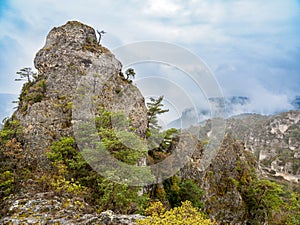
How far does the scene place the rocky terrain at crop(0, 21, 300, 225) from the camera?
13805 mm

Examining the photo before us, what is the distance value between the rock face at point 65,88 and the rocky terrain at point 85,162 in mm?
89

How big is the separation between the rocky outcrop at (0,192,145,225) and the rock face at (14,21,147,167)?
873 cm

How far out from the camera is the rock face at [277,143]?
272ft

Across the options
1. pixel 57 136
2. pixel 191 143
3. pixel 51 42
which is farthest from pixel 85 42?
pixel 191 143

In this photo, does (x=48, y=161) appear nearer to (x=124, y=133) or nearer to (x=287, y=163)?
(x=124, y=133)

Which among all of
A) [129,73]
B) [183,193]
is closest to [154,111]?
[129,73]

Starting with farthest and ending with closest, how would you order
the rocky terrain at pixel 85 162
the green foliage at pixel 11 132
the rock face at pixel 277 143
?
1. the rock face at pixel 277 143
2. the green foliage at pixel 11 132
3. the rocky terrain at pixel 85 162

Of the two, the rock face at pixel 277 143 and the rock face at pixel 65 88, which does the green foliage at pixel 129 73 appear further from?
the rock face at pixel 277 143

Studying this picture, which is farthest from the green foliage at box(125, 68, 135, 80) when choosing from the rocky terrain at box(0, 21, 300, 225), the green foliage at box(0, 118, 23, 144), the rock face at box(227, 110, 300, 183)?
the rock face at box(227, 110, 300, 183)

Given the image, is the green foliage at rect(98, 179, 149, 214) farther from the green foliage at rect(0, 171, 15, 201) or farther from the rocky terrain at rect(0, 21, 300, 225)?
the green foliage at rect(0, 171, 15, 201)

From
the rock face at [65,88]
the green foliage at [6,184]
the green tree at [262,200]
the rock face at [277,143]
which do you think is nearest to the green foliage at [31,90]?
the rock face at [65,88]

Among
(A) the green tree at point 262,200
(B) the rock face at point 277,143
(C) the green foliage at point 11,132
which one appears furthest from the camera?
(B) the rock face at point 277,143

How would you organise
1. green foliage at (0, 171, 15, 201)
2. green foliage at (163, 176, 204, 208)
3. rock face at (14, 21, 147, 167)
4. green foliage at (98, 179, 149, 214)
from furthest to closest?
green foliage at (163, 176, 204, 208), rock face at (14, 21, 147, 167), green foliage at (0, 171, 15, 201), green foliage at (98, 179, 149, 214)

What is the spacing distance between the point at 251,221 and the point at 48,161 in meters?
24.9
